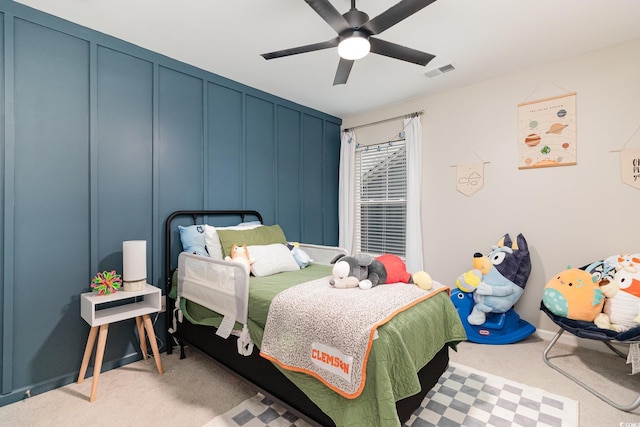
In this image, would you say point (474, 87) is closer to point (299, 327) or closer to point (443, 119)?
point (443, 119)

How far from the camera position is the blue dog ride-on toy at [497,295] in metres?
2.73

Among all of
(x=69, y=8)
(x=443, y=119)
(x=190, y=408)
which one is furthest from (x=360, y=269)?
(x=69, y=8)

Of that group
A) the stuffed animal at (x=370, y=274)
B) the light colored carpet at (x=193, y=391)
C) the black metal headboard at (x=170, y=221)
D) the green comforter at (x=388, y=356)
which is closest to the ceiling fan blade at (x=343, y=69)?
the stuffed animal at (x=370, y=274)

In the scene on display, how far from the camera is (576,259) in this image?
105 inches

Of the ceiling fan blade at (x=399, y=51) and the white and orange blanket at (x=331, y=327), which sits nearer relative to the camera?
the white and orange blanket at (x=331, y=327)

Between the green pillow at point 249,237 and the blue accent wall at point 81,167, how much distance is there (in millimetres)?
532

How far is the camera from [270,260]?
7.82 ft

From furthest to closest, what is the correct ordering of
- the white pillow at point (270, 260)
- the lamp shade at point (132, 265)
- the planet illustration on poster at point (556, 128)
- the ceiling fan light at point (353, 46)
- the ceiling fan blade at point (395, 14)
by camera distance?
the planet illustration on poster at point (556, 128) < the white pillow at point (270, 260) < the lamp shade at point (132, 265) < the ceiling fan light at point (353, 46) < the ceiling fan blade at point (395, 14)

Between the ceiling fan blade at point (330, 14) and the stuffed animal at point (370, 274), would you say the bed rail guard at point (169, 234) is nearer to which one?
the stuffed animal at point (370, 274)

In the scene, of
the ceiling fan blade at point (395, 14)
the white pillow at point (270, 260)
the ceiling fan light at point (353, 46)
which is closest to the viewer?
the ceiling fan blade at point (395, 14)

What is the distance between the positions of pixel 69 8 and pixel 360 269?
259 cm

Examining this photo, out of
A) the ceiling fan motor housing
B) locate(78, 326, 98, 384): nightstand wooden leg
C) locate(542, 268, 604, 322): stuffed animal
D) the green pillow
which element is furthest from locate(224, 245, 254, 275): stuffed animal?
locate(542, 268, 604, 322): stuffed animal

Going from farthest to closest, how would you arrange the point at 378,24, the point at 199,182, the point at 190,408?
1. the point at 199,182
2. the point at 190,408
3. the point at 378,24

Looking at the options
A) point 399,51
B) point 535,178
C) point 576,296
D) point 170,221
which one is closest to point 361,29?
point 399,51
